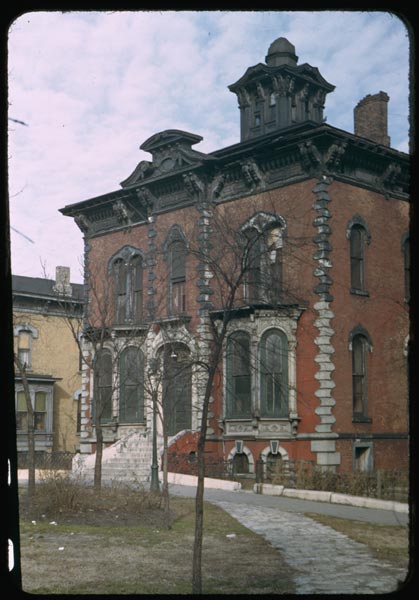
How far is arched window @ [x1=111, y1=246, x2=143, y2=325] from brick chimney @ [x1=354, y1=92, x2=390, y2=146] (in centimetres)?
1013

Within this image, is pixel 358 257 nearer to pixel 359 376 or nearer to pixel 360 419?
pixel 359 376

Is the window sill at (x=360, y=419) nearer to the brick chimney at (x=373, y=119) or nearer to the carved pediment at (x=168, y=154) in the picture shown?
the brick chimney at (x=373, y=119)

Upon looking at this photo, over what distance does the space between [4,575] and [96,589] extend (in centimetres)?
539

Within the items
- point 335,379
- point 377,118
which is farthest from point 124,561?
point 377,118

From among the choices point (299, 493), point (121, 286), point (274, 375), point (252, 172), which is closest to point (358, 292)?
point (274, 375)

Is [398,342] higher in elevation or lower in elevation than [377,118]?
lower

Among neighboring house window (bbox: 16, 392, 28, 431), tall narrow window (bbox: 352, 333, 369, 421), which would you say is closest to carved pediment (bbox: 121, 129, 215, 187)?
tall narrow window (bbox: 352, 333, 369, 421)

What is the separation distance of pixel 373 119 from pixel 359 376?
396 inches

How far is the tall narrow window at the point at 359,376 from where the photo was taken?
24.0m

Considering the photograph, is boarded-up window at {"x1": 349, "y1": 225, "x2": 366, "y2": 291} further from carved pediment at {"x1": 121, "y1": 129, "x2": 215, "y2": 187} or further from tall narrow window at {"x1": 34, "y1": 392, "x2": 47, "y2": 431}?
tall narrow window at {"x1": 34, "y1": 392, "x2": 47, "y2": 431}

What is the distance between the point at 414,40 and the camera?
3.33m

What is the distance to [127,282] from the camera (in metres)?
30.9
